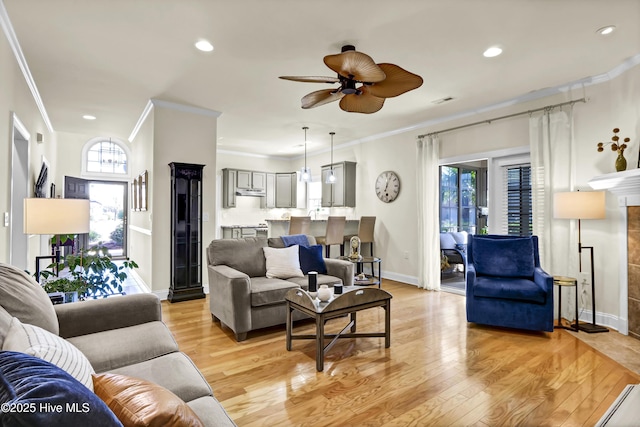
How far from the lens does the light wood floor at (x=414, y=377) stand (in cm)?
199

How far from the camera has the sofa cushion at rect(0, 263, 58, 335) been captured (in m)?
1.43

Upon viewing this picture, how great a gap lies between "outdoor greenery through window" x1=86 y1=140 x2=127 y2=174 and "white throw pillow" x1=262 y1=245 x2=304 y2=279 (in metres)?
5.87

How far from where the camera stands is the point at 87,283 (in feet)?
8.91

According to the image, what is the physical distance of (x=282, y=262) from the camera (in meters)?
3.69

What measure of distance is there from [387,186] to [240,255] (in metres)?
3.38

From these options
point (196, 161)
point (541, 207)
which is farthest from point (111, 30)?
point (541, 207)

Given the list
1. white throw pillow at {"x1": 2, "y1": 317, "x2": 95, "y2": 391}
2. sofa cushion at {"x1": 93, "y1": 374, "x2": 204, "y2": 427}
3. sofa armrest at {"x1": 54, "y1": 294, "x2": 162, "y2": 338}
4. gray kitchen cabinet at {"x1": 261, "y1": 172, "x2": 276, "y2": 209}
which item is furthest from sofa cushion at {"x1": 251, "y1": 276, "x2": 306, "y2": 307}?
gray kitchen cabinet at {"x1": 261, "y1": 172, "x2": 276, "y2": 209}

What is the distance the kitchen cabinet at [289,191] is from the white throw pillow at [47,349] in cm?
731

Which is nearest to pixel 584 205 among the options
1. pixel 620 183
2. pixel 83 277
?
pixel 620 183

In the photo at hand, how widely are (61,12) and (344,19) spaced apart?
2.15 meters

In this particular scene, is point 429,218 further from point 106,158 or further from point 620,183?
point 106,158

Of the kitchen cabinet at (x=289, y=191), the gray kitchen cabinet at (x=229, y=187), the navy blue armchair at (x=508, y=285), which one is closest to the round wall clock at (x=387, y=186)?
the navy blue armchair at (x=508, y=285)

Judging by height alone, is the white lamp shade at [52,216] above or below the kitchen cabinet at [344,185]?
below

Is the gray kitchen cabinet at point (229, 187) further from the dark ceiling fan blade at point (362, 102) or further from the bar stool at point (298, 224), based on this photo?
the dark ceiling fan blade at point (362, 102)
